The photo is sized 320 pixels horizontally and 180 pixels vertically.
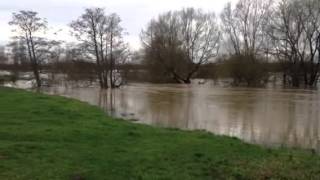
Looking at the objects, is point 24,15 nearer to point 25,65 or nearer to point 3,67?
point 25,65

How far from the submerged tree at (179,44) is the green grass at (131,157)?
2460 inches

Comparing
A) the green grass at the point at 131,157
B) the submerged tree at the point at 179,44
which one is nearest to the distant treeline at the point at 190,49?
the submerged tree at the point at 179,44

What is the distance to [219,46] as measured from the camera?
8100 cm

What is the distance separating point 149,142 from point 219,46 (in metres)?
69.8

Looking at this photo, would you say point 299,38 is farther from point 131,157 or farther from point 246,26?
point 131,157

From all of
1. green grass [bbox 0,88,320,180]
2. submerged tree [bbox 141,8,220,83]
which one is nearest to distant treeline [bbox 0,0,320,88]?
submerged tree [bbox 141,8,220,83]

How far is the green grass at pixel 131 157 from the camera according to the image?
27.7 feet

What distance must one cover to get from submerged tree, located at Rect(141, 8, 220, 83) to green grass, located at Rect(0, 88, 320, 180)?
2460 inches

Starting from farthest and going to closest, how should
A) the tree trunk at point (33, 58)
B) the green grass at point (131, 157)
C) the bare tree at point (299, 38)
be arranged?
the bare tree at point (299, 38)
the tree trunk at point (33, 58)
the green grass at point (131, 157)

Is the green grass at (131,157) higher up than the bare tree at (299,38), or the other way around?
the bare tree at (299,38)

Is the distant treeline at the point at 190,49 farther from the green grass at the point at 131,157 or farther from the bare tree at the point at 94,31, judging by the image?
the green grass at the point at 131,157

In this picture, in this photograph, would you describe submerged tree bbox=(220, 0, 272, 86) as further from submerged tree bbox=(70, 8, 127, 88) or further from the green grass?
the green grass

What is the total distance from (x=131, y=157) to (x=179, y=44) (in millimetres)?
70480

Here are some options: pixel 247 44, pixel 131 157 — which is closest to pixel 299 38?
pixel 247 44
